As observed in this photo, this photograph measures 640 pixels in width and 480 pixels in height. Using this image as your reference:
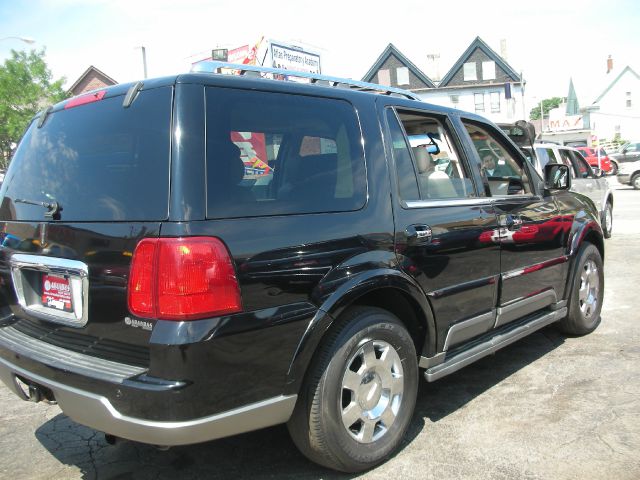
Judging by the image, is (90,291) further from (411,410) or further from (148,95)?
(411,410)

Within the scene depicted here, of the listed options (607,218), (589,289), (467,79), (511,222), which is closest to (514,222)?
(511,222)

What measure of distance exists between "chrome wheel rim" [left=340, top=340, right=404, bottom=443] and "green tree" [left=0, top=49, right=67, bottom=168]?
132ft

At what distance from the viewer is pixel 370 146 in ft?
9.95

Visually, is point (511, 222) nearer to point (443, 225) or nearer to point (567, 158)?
point (443, 225)

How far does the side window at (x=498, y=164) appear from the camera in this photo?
13.0ft

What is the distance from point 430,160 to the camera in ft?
11.5

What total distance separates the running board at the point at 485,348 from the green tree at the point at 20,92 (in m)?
39.9

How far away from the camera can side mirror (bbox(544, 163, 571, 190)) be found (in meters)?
4.42

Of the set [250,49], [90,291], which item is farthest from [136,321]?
[250,49]

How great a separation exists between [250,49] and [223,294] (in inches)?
465

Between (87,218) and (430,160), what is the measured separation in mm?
2006

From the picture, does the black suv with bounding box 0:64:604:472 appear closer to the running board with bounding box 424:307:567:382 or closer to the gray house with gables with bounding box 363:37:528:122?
the running board with bounding box 424:307:567:382

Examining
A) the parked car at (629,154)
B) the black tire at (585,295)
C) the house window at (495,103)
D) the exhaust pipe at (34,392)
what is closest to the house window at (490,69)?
the house window at (495,103)

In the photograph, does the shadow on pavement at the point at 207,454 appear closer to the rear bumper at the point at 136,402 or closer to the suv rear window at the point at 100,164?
the rear bumper at the point at 136,402
